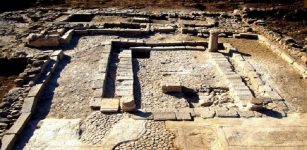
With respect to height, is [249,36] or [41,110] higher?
[249,36]

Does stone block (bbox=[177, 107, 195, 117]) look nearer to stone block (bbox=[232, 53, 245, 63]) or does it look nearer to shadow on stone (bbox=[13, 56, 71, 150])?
shadow on stone (bbox=[13, 56, 71, 150])

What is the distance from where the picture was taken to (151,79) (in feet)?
41.3

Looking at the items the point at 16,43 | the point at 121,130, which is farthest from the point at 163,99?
the point at 16,43

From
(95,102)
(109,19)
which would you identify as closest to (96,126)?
(95,102)

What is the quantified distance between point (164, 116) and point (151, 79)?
3.13 metres

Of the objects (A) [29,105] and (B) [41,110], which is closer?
(A) [29,105]

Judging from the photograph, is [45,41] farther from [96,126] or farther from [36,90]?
[96,126]

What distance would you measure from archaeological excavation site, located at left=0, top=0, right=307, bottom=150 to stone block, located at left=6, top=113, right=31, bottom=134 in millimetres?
51

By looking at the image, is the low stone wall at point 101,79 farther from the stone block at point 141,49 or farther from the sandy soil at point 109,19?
the sandy soil at point 109,19

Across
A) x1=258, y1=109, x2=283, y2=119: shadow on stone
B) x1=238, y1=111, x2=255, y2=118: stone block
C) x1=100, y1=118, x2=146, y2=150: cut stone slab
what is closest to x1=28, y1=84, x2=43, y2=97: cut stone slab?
x1=100, y1=118, x2=146, y2=150: cut stone slab

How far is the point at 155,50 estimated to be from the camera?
49.6ft

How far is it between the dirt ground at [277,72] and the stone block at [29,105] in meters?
7.90

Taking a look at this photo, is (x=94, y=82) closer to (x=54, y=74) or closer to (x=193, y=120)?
(x=54, y=74)

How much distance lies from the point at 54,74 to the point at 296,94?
8662mm
